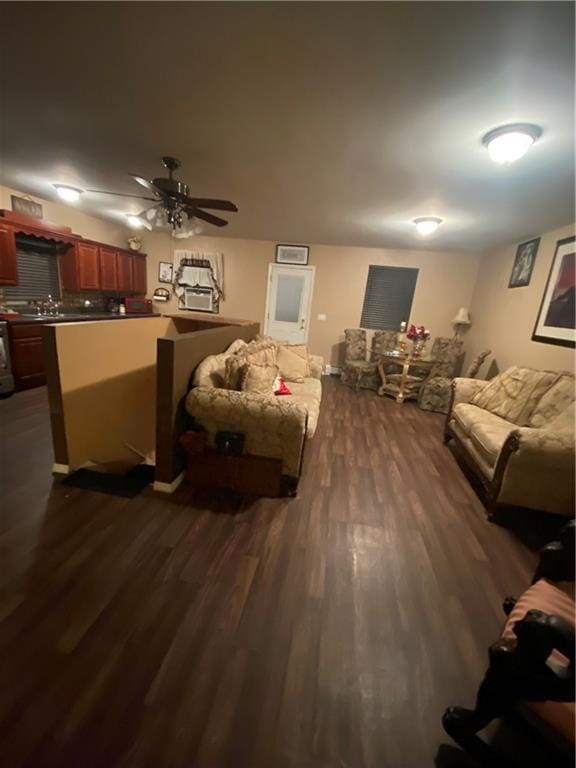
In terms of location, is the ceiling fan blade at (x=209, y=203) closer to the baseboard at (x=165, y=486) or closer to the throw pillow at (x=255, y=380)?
the throw pillow at (x=255, y=380)

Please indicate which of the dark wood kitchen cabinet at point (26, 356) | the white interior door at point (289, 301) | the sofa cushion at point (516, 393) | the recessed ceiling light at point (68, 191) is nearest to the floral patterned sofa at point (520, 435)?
the sofa cushion at point (516, 393)

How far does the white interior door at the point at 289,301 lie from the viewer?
5.77 m

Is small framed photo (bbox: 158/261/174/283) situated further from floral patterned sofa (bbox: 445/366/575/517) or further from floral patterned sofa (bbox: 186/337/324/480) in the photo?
floral patterned sofa (bbox: 445/366/575/517)

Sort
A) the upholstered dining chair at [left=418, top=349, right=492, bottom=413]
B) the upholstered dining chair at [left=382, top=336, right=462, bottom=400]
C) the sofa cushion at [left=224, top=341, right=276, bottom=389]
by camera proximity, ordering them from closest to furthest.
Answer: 1. the sofa cushion at [left=224, top=341, right=276, bottom=389]
2. the upholstered dining chair at [left=418, top=349, right=492, bottom=413]
3. the upholstered dining chair at [left=382, top=336, right=462, bottom=400]

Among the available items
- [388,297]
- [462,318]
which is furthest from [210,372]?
[462,318]

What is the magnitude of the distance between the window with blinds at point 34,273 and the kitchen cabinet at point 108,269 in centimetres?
66

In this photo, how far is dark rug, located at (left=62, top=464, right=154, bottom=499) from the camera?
2.10 meters

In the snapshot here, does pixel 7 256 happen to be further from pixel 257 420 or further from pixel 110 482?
pixel 257 420

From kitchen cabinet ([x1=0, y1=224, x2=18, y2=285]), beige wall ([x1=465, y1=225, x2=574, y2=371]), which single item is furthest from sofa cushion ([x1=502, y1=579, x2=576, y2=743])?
kitchen cabinet ([x1=0, y1=224, x2=18, y2=285])

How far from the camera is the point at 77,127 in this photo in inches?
87.8

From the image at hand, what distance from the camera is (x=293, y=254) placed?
5.67 meters

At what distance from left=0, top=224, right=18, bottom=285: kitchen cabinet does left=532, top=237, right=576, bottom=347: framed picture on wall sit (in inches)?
252

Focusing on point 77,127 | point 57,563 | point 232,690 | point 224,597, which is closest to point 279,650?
point 232,690

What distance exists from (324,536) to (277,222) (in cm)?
421
